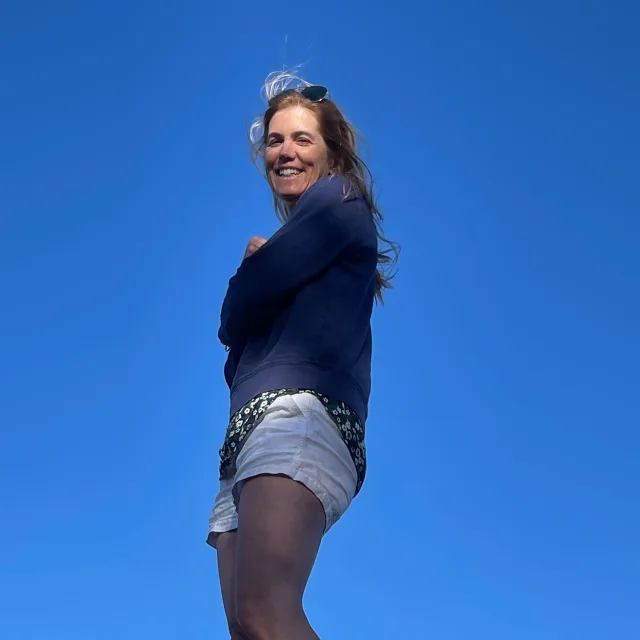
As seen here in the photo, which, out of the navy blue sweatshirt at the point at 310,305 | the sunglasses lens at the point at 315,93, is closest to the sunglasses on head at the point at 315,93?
the sunglasses lens at the point at 315,93

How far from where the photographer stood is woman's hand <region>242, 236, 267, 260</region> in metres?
3.18

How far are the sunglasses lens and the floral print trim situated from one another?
1.30 metres

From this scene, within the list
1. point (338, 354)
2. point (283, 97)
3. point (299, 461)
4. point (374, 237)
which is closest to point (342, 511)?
point (299, 461)

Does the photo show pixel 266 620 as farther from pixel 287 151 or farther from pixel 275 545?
pixel 287 151

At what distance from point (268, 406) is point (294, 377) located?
0.41 feet

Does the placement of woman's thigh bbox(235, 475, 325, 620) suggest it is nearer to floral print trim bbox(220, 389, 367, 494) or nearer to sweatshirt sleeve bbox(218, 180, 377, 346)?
floral print trim bbox(220, 389, 367, 494)

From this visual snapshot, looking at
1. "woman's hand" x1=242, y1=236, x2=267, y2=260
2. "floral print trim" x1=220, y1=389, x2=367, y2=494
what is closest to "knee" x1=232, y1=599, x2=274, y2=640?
"floral print trim" x1=220, y1=389, x2=367, y2=494

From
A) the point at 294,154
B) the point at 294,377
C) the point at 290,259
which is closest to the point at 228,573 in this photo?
the point at 294,377

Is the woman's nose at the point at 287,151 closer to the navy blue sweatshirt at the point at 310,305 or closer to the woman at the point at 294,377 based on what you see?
the woman at the point at 294,377

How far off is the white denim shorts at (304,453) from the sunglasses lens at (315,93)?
4.33ft

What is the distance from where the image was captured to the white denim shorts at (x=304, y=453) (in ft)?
8.70

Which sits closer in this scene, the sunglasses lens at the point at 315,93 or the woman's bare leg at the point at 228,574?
the woman's bare leg at the point at 228,574

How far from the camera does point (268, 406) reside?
2.80 meters

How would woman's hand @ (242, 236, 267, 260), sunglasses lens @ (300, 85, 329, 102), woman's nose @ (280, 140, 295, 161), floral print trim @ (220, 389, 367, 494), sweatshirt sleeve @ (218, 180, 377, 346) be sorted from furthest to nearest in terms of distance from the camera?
sunglasses lens @ (300, 85, 329, 102) < woman's nose @ (280, 140, 295, 161) < woman's hand @ (242, 236, 267, 260) < sweatshirt sleeve @ (218, 180, 377, 346) < floral print trim @ (220, 389, 367, 494)
